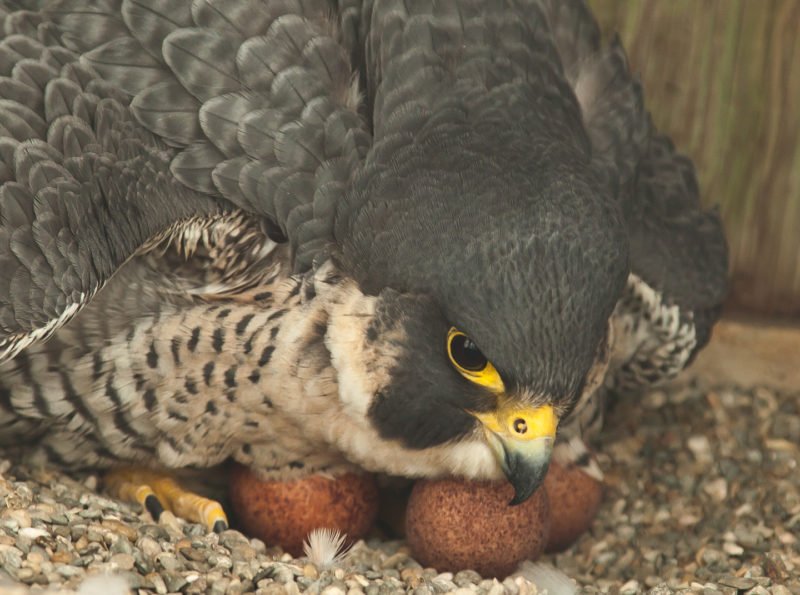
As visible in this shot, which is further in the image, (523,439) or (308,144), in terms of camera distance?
(308,144)

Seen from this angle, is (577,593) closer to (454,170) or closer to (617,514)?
(617,514)

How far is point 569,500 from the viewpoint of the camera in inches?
169

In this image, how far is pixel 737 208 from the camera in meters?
5.43

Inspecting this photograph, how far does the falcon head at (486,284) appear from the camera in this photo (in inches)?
130

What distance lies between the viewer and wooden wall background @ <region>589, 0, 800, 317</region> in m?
5.05

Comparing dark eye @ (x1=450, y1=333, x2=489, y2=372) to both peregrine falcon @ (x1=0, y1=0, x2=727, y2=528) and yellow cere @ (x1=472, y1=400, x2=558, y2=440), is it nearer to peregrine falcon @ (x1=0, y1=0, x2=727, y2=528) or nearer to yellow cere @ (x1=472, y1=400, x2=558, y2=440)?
peregrine falcon @ (x1=0, y1=0, x2=727, y2=528)

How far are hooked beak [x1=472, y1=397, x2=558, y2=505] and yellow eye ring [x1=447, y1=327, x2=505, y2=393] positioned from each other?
95mm

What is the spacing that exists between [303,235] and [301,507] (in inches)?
43.9

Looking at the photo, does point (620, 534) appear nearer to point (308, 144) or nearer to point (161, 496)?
point (161, 496)


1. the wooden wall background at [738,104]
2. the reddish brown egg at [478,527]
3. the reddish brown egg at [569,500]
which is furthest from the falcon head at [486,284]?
the wooden wall background at [738,104]

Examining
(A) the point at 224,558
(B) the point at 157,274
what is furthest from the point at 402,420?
(B) the point at 157,274

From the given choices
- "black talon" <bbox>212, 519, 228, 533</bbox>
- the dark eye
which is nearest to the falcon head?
the dark eye

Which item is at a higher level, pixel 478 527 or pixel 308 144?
pixel 308 144

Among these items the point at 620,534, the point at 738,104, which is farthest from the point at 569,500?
the point at 738,104
